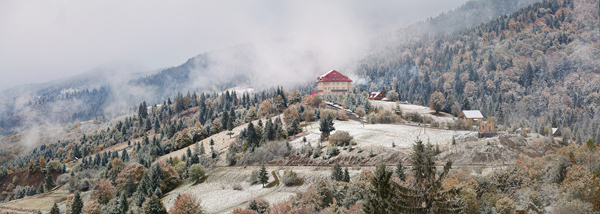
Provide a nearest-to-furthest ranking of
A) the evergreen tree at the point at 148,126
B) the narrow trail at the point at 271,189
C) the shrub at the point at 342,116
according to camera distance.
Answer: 1. the narrow trail at the point at 271,189
2. the shrub at the point at 342,116
3. the evergreen tree at the point at 148,126

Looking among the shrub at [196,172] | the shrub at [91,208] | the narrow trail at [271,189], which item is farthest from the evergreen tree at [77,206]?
the narrow trail at [271,189]

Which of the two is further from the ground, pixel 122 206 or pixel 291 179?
pixel 291 179

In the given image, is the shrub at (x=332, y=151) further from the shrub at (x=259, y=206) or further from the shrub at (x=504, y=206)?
the shrub at (x=504, y=206)

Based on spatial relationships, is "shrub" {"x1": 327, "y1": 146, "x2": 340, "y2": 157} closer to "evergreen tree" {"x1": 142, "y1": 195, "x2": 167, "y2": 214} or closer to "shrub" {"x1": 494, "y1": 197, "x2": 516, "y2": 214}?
"evergreen tree" {"x1": 142, "y1": 195, "x2": 167, "y2": 214}

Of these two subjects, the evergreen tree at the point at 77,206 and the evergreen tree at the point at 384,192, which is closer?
the evergreen tree at the point at 384,192

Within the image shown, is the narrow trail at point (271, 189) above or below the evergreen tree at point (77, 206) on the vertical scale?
above

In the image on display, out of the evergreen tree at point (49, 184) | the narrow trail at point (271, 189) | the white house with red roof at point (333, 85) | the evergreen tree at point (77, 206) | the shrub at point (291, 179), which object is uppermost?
the white house with red roof at point (333, 85)

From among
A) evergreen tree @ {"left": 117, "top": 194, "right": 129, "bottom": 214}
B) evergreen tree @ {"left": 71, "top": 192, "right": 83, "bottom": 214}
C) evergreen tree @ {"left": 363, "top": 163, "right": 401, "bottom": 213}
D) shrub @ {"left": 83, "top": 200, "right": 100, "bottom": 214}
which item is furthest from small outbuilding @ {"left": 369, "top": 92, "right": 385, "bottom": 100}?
evergreen tree @ {"left": 363, "top": 163, "right": 401, "bottom": 213}

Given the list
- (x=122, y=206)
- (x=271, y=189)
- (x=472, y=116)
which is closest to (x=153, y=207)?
(x=122, y=206)

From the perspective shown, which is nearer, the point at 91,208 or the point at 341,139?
the point at 91,208

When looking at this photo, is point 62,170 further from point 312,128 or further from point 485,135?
point 485,135

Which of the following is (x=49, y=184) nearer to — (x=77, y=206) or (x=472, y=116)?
(x=77, y=206)

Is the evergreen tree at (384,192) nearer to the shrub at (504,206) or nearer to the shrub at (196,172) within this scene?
the shrub at (504,206)

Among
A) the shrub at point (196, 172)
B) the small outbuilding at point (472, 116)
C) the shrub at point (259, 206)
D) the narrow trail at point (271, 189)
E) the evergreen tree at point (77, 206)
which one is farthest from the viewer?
the small outbuilding at point (472, 116)
